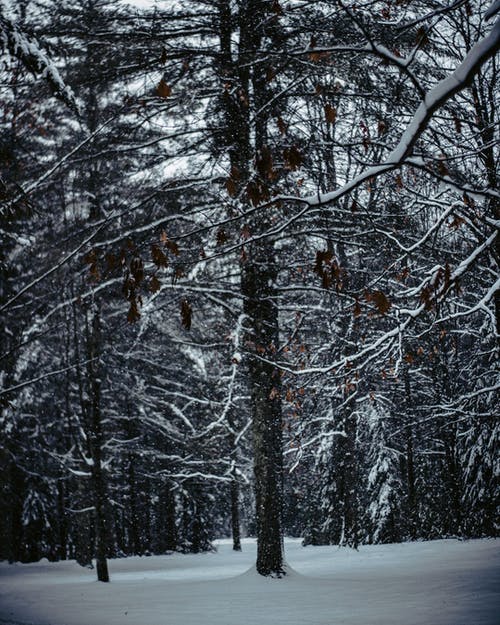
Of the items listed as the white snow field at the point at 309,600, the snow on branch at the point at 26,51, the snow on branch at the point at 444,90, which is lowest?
the white snow field at the point at 309,600

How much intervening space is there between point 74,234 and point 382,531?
59.7 ft

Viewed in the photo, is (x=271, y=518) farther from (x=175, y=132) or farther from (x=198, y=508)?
Answer: (x=198, y=508)

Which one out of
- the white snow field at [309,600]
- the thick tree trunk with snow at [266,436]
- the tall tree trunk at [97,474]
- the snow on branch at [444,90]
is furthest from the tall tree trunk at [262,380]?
the tall tree trunk at [97,474]

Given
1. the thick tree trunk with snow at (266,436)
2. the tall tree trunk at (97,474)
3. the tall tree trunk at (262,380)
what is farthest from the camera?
the tall tree trunk at (97,474)

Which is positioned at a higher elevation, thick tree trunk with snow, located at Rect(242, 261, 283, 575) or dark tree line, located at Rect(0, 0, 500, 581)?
dark tree line, located at Rect(0, 0, 500, 581)

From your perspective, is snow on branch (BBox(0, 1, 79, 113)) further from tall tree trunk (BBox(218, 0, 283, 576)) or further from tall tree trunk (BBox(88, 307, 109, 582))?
tall tree trunk (BBox(88, 307, 109, 582))

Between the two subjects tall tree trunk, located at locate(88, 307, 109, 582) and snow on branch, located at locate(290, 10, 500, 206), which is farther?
tall tree trunk, located at locate(88, 307, 109, 582)

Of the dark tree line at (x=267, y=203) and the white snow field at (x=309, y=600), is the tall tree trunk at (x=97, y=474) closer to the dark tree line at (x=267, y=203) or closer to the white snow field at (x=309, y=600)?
the dark tree line at (x=267, y=203)

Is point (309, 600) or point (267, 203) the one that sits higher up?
point (267, 203)

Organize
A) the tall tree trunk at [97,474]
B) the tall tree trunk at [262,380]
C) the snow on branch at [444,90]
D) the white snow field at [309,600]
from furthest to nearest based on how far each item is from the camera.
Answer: the tall tree trunk at [97,474], the tall tree trunk at [262,380], the white snow field at [309,600], the snow on branch at [444,90]

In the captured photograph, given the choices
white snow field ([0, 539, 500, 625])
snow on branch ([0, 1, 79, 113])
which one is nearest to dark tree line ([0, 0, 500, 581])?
snow on branch ([0, 1, 79, 113])

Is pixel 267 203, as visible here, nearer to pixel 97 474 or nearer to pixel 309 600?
pixel 309 600

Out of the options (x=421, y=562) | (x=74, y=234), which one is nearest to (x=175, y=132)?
(x=74, y=234)

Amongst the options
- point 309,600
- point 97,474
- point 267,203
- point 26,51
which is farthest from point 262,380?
point 97,474
